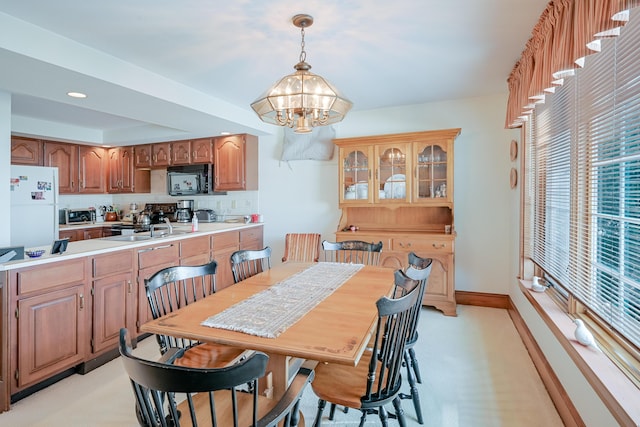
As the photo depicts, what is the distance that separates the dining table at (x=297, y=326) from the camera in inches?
48.4

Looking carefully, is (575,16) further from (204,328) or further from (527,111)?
(204,328)

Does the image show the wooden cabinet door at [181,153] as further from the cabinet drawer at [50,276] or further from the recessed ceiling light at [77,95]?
the cabinet drawer at [50,276]

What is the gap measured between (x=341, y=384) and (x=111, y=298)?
2.07 metres

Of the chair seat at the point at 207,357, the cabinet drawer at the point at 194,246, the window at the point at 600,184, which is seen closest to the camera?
the window at the point at 600,184

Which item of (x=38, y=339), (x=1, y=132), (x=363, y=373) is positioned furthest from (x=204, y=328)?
(x=1, y=132)

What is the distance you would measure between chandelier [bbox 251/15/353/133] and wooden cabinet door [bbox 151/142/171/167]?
3.45 metres

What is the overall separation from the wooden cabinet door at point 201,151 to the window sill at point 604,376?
4202 mm

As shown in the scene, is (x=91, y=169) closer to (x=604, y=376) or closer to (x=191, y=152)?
(x=191, y=152)

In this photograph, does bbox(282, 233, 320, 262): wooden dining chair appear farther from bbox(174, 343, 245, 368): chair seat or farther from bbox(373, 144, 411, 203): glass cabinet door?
bbox(174, 343, 245, 368): chair seat

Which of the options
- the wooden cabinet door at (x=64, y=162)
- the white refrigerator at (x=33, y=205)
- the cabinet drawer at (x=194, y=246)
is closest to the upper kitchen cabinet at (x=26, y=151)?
the wooden cabinet door at (x=64, y=162)

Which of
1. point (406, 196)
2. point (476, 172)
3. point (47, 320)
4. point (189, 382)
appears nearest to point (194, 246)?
point (47, 320)

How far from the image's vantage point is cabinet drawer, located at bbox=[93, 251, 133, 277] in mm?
2516

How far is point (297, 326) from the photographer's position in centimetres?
142

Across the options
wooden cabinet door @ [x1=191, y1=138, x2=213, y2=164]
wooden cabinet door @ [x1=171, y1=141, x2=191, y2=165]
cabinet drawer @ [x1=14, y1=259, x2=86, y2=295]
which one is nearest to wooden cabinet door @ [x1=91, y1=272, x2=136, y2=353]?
cabinet drawer @ [x1=14, y1=259, x2=86, y2=295]
